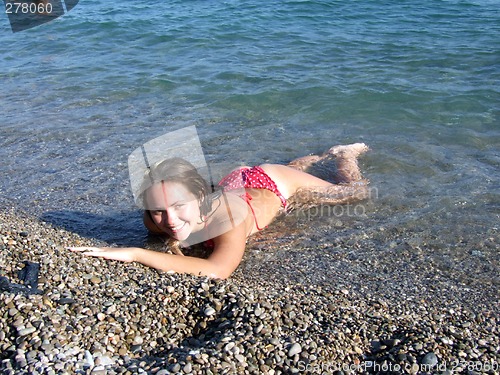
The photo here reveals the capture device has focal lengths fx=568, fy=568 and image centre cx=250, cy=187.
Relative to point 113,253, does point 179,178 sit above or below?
above

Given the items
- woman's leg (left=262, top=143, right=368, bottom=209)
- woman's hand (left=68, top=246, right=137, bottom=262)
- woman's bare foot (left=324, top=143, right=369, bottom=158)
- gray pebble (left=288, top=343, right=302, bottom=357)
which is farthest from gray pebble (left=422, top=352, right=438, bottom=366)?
woman's bare foot (left=324, top=143, right=369, bottom=158)

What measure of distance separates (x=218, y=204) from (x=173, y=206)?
85 centimetres

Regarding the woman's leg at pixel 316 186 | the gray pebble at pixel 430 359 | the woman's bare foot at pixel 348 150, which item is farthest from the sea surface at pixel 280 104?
the gray pebble at pixel 430 359

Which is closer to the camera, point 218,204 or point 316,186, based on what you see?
point 218,204

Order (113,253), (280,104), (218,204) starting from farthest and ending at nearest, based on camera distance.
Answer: (280,104) < (218,204) < (113,253)

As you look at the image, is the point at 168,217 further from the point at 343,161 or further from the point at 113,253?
the point at 343,161

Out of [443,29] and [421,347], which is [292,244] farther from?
[443,29]

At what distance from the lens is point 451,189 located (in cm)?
731

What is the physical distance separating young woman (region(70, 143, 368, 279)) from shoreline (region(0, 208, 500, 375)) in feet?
0.71

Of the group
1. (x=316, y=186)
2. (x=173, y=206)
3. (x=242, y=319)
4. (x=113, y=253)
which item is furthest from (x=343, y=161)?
(x=242, y=319)

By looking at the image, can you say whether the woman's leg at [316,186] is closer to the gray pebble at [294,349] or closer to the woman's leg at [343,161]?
the woman's leg at [343,161]

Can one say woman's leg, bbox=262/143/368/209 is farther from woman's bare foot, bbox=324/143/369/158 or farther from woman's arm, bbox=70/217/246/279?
woman's arm, bbox=70/217/246/279

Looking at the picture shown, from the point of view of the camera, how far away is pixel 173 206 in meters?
5.28

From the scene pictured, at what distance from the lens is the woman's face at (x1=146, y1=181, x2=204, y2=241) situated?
5219 mm
